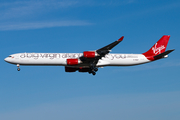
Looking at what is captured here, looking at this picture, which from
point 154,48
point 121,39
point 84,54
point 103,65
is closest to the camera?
point 121,39

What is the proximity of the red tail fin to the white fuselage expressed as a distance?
2.49 meters

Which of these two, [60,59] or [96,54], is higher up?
[96,54]

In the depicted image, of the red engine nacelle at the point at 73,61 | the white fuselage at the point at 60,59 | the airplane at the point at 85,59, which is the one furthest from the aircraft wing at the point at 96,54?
the white fuselage at the point at 60,59

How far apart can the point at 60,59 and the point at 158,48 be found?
24102mm

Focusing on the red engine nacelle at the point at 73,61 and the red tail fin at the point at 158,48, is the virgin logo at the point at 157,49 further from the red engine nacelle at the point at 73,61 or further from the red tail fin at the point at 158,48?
the red engine nacelle at the point at 73,61

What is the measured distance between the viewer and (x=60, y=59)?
67875 mm

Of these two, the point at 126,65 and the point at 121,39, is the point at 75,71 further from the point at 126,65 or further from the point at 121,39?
the point at 121,39

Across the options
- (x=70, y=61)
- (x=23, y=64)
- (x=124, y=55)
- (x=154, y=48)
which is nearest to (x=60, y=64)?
(x=70, y=61)

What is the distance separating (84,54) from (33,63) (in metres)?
11.5

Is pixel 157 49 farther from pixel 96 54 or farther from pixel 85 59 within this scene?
pixel 85 59

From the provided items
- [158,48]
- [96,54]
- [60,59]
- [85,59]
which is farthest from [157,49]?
[60,59]

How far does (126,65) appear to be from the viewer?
7169 centimetres

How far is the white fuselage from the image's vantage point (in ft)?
222

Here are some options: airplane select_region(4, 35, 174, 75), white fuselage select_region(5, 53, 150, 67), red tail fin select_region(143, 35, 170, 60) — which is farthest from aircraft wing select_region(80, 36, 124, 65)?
red tail fin select_region(143, 35, 170, 60)
